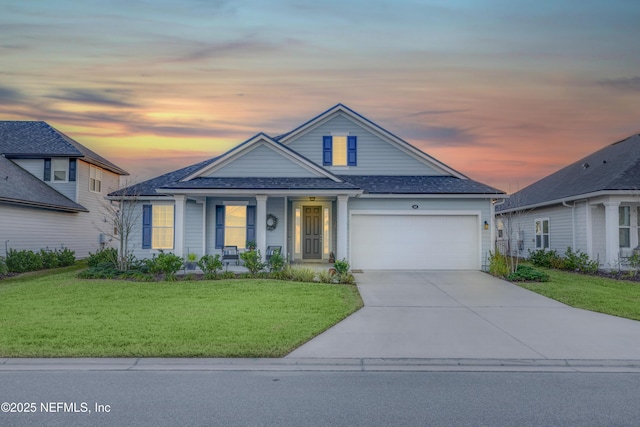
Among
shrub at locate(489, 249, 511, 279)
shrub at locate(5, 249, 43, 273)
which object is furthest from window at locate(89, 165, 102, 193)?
shrub at locate(489, 249, 511, 279)

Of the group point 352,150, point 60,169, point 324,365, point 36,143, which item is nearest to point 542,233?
point 352,150

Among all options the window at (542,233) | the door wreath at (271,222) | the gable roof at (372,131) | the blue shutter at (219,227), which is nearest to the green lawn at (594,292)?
the gable roof at (372,131)

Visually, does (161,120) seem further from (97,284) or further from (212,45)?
(97,284)

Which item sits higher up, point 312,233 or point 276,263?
point 312,233

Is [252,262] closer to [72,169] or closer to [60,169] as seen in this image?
[72,169]

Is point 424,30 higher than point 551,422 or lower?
higher

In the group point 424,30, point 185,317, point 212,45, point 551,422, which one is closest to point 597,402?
point 551,422

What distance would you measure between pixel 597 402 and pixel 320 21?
1516cm

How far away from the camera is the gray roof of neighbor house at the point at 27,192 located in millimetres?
20231

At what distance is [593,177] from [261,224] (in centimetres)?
1515

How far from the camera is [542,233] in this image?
2467 centimetres

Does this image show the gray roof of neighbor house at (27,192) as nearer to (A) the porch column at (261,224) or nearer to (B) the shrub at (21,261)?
(B) the shrub at (21,261)

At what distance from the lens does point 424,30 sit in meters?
17.3

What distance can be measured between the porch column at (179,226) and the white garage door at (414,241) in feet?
21.3
